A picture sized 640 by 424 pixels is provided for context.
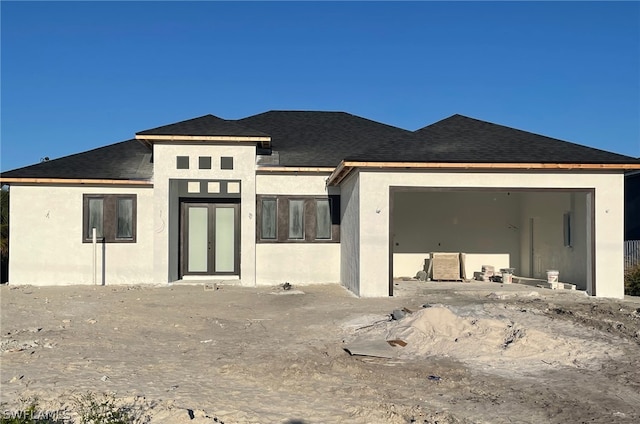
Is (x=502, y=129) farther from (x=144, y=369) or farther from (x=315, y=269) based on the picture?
(x=144, y=369)

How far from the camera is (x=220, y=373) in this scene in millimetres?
7125

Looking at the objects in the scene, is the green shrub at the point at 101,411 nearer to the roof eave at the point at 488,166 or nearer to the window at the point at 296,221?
the roof eave at the point at 488,166

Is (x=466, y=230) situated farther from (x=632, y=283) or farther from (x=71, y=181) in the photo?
(x=71, y=181)

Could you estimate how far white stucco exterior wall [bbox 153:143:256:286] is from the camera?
1689cm

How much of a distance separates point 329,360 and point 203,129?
35.6 ft

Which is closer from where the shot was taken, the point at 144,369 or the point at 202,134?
the point at 144,369

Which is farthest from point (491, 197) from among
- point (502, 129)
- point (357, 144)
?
point (357, 144)

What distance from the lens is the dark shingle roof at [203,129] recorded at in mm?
16688

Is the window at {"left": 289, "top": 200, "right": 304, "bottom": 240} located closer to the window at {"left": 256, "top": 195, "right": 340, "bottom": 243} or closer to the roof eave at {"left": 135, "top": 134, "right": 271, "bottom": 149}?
the window at {"left": 256, "top": 195, "right": 340, "bottom": 243}

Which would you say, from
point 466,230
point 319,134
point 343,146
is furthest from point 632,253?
point 319,134

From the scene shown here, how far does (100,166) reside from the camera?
18.0 m

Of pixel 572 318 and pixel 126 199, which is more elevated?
pixel 126 199

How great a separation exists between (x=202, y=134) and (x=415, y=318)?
9527 millimetres

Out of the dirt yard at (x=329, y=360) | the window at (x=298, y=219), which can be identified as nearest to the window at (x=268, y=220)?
the window at (x=298, y=219)
